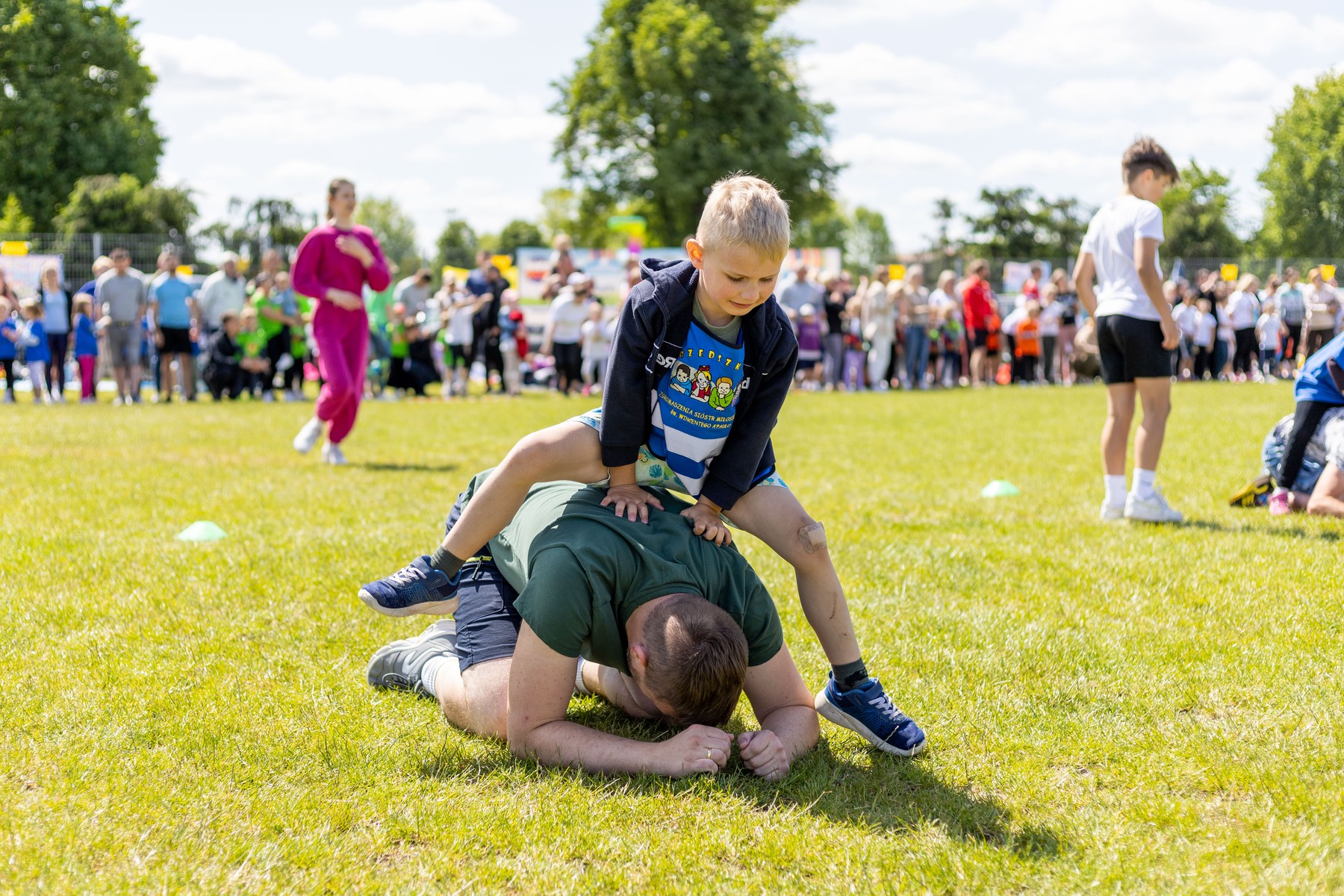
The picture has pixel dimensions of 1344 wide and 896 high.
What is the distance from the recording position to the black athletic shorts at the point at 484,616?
3.59m

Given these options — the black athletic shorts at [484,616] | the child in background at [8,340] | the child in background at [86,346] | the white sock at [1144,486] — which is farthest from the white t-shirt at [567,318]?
the black athletic shorts at [484,616]

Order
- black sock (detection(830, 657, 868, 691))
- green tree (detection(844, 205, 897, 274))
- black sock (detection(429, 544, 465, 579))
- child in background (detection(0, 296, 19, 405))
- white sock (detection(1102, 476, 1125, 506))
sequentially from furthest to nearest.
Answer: green tree (detection(844, 205, 897, 274)) < child in background (detection(0, 296, 19, 405)) < white sock (detection(1102, 476, 1125, 506)) < black sock (detection(429, 544, 465, 579)) < black sock (detection(830, 657, 868, 691))

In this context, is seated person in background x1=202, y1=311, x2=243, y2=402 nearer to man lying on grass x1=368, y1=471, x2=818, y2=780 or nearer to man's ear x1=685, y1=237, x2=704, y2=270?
man lying on grass x1=368, y1=471, x2=818, y2=780

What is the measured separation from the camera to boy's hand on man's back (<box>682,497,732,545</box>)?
354 cm

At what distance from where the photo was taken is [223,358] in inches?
707

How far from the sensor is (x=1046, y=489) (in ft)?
27.8

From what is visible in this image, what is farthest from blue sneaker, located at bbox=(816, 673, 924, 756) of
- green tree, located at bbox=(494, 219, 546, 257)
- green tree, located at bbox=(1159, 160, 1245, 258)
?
green tree, located at bbox=(494, 219, 546, 257)

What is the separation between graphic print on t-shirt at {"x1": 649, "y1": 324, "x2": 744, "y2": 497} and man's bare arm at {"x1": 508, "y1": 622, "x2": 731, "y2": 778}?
0.79 meters

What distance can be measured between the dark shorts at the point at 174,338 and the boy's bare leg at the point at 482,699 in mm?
15185

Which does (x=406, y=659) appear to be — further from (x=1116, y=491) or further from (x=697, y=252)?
Result: (x=1116, y=491)

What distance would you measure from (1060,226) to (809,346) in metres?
62.6

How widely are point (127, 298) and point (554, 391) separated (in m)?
7.39

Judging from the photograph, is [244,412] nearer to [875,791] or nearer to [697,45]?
[875,791]

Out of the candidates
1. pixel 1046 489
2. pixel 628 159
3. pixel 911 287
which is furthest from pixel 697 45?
pixel 1046 489
